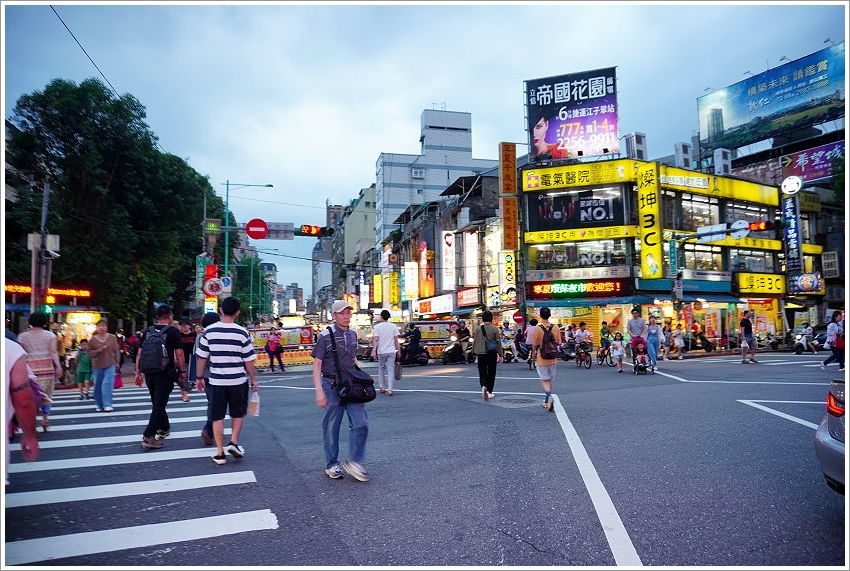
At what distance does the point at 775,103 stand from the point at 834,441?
50.9 metres

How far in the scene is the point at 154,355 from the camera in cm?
762

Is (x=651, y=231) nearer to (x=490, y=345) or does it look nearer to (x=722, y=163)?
(x=722, y=163)

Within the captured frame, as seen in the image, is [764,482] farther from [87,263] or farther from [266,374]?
[87,263]

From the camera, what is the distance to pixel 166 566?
3684 mm

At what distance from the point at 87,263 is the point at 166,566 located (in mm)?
26317

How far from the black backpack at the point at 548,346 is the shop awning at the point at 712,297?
2484cm

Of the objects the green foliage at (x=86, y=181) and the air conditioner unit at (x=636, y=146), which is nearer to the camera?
the green foliage at (x=86, y=181)

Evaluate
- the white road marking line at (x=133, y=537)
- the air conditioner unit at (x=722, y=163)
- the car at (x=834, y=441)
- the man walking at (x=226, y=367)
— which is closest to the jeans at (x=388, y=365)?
the man walking at (x=226, y=367)

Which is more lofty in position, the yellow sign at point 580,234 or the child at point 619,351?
the yellow sign at point 580,234

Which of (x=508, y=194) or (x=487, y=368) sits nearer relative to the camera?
(x=487, y=368)

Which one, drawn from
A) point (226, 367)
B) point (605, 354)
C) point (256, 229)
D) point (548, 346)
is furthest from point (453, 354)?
point (226, 367)

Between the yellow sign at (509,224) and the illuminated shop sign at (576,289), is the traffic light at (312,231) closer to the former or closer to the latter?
the yellow sign at (509,224)

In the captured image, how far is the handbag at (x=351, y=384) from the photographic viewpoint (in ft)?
18.5

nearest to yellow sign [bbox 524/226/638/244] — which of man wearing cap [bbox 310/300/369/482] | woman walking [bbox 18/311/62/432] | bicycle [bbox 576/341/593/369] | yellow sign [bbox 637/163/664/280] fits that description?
yellow sign [bbox 637/163/664/280]
